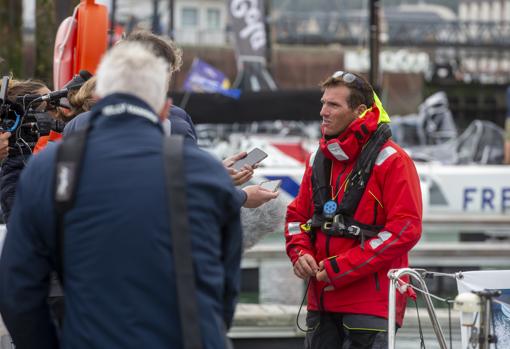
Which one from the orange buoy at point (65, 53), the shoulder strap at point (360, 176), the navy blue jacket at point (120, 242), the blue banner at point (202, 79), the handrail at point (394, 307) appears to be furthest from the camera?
the blue banner at point (202, 79)

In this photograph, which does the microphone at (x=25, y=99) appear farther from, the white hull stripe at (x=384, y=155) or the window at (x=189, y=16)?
the window at (x=189, y=16)

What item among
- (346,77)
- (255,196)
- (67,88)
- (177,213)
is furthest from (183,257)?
(67,88)

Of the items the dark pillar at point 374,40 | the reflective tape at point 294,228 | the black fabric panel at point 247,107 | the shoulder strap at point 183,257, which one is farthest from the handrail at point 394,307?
the dark pillar at point 374,40

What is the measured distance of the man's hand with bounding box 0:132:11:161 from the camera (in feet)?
19.2

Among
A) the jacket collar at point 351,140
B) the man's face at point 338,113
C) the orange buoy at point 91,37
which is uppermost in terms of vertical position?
the orange buoy at point 91,37

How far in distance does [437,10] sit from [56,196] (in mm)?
80022

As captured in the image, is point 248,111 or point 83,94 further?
point 248,111

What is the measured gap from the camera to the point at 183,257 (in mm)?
3689

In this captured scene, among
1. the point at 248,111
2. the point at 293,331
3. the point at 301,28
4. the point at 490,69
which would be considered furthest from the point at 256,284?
the point at 490,69

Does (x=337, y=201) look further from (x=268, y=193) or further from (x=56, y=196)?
(x=56, y=196)

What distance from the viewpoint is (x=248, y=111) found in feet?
54.1

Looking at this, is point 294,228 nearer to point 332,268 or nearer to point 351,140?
point 332,268

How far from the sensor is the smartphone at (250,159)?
5504mm

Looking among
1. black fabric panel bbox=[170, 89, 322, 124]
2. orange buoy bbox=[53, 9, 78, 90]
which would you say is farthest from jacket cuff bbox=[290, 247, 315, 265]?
black fabric panel bbox=[170, 89, 322, 124]
